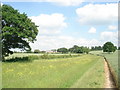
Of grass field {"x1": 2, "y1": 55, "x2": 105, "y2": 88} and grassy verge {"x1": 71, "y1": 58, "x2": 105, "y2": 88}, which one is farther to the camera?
grassy verge {"x1": 71, "y1": 58, "x2": 105, "y2": 88}

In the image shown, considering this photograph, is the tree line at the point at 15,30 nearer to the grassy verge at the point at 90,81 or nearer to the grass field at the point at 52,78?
the grass field at the point at 52,78

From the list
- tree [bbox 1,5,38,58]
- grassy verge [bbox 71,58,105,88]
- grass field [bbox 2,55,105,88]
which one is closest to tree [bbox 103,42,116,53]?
tree [bbox 1,5,38,58]

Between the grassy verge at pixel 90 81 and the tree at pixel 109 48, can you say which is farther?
the tree at pixel 109 48

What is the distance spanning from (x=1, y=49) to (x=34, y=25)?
952 centimetres

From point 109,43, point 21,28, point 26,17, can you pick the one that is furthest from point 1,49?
point 109,43

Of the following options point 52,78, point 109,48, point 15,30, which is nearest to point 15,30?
point 15,30

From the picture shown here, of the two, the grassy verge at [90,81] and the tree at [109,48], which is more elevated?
the tree at [109,48]

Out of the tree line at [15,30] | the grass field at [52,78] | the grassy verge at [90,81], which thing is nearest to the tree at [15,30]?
the tree line at [15,30]

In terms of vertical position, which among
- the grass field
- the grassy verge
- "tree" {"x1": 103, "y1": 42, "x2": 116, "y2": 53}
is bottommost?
the grassy verge

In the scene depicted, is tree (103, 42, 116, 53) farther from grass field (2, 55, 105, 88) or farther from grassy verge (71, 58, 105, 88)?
grassy verge (71, 58, 105, 88)

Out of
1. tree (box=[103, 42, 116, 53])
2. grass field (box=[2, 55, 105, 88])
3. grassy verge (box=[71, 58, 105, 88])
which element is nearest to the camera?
grass field (box=[2, 55, 105, 88])

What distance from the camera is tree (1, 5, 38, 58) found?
48972 mm

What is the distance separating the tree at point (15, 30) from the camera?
4897cm

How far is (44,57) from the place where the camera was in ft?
293
